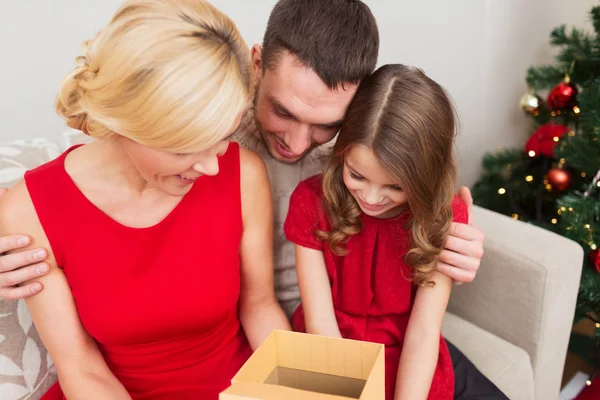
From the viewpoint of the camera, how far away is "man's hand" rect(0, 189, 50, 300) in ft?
3.53

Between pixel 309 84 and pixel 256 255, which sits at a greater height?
pixel 309 84

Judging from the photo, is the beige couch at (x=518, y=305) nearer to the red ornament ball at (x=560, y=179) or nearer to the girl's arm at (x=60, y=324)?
the girl's arm at (x=60, y=324)

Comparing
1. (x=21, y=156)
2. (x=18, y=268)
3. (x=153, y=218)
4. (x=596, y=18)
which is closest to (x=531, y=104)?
(x=596, y=18)

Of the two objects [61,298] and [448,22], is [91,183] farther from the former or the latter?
[448,22]

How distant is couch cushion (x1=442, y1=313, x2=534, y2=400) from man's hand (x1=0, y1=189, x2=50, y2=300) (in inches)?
40.6

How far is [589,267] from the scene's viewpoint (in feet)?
6.43

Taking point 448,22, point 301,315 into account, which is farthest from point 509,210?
point 301,315

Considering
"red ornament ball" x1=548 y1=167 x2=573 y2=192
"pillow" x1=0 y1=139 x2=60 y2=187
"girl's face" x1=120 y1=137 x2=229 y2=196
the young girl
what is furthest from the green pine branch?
"pillow" x1=0 y1=139 x2=60 y2=187

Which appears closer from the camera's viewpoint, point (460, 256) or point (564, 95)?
point (460, 256)

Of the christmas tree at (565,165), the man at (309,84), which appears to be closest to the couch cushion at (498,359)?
the man at (309,84)

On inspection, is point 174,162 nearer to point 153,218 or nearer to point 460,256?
point 153,218

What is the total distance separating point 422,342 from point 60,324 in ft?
2.35

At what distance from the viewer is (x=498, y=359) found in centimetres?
153

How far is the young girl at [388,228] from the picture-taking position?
114 centimetres
